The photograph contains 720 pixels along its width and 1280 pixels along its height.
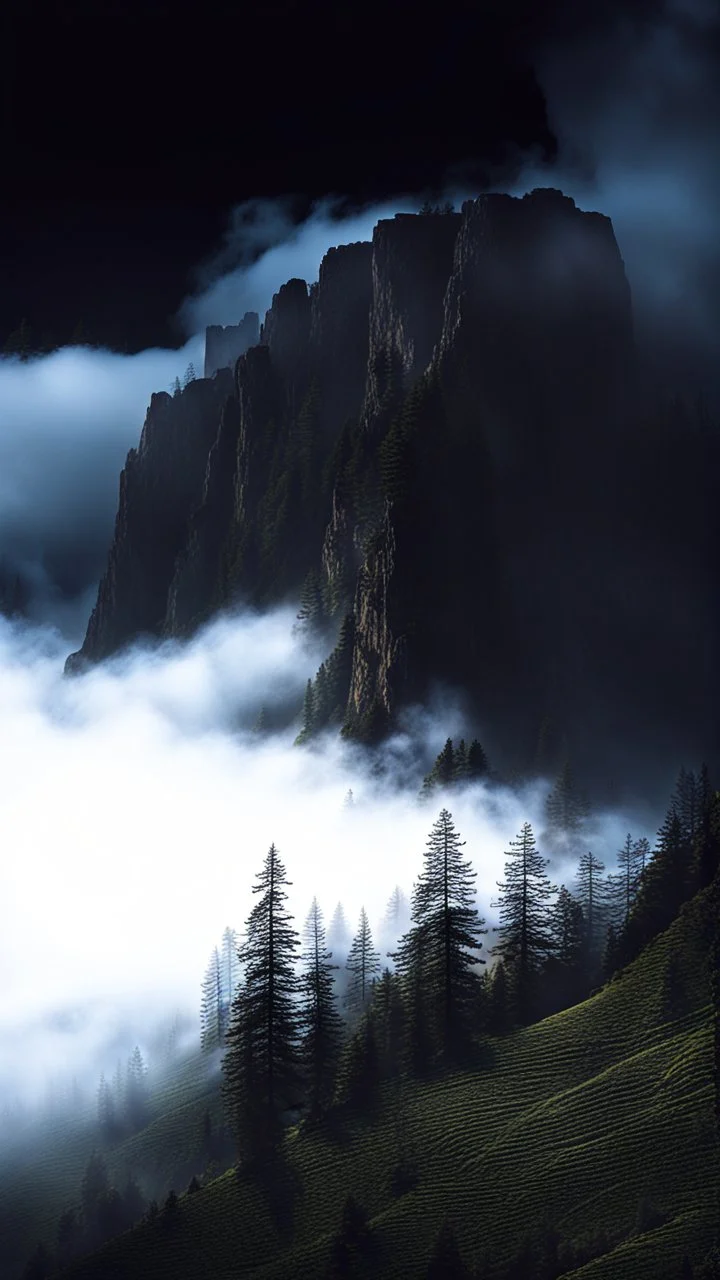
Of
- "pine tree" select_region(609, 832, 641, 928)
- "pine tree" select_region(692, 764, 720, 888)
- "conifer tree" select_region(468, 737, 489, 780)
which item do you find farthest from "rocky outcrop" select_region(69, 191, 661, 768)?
"pine tree" select_region(692, 764, 720, 888)

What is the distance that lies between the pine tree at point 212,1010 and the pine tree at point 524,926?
47.9 meters

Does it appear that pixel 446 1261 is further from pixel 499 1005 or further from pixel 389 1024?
pixel 389 1024

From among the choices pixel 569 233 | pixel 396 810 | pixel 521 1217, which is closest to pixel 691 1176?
pixel 521 1217

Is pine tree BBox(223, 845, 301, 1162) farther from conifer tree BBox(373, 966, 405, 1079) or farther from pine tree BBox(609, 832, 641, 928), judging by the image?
pine tree BBox(609, 832, 641, 928)

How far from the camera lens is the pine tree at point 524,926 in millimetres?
113562

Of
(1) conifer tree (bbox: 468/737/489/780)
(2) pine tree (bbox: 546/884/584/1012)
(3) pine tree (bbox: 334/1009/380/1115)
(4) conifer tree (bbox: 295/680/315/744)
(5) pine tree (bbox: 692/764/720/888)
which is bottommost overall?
(3) pine tree (bbox: 334/1009/380/1115)

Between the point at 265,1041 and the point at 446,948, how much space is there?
15813mm

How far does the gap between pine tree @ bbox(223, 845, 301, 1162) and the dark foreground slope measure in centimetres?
313

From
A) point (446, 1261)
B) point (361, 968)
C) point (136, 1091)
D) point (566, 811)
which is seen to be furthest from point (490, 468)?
point (446, 1261)

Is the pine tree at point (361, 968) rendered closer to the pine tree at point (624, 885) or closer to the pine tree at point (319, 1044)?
the pine tree at point (319, 1044)

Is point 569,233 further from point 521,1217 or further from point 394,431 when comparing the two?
point 521,1217

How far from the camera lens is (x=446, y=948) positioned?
113000 mm

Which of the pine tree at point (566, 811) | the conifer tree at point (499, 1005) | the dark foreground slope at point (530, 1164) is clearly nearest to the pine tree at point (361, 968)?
the conifer tree at point (499, 1005)

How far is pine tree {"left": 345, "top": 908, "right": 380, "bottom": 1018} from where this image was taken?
131625 millimetres
